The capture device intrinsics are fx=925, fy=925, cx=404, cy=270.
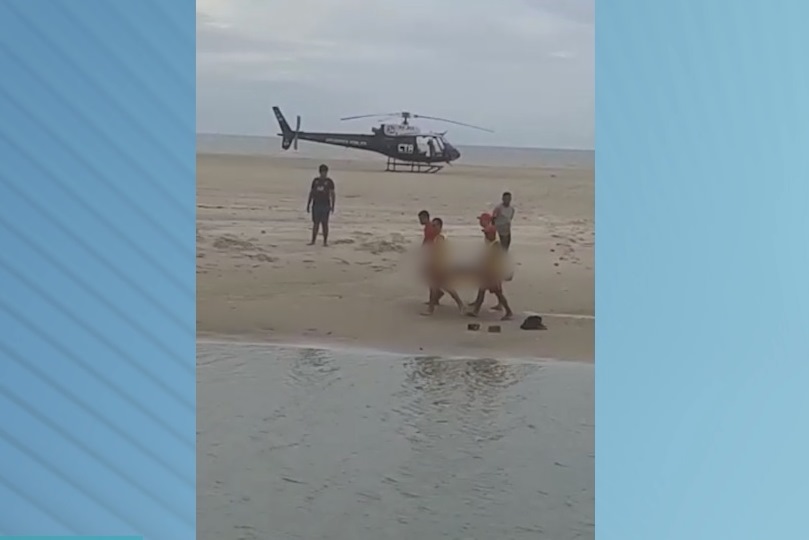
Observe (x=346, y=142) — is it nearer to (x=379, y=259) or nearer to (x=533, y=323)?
(x=379, y=259)

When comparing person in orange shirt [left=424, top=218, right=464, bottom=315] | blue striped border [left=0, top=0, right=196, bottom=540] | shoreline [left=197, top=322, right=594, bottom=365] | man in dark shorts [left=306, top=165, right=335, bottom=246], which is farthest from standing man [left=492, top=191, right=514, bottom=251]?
blue striped border [left=0, top=0, right=196, bottom=540]

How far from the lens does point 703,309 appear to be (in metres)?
1.83

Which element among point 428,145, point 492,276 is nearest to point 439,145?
point 428,145

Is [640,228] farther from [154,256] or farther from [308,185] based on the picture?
[154,256]

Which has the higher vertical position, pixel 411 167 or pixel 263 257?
pixel 411 167

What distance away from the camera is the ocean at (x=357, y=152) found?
73.3 inches

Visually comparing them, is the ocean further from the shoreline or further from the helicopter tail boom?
the shoreline

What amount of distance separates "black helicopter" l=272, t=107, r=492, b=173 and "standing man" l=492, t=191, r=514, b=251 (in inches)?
5.2

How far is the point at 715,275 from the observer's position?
72.1 inches

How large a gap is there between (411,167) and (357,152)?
0.11 meters

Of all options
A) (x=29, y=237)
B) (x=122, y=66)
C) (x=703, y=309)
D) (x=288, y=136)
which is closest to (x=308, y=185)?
(x=288, y=136)

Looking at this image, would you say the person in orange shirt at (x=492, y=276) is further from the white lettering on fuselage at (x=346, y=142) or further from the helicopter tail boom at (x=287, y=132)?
the helicopter tail boom at (x=287, y=132)

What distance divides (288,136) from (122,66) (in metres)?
0.35

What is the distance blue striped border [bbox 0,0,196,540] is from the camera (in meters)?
1.78
